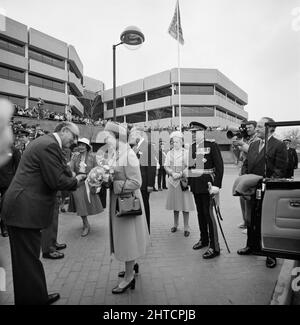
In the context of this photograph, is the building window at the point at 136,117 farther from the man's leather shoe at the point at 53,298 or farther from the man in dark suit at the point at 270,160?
the man's leather shoe at the point at 53,298

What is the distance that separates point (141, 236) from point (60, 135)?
1.58 metres

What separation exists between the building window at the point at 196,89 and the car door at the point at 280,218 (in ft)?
152

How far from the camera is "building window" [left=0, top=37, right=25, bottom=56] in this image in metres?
33.3

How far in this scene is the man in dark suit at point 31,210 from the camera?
7.97 ft

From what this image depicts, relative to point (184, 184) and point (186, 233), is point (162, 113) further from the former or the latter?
point (186, 233)

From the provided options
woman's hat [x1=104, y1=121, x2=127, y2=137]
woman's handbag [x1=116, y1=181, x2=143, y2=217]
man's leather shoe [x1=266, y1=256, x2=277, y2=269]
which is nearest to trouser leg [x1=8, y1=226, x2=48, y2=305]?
woman's handbag [x1=116, y1=181, x2=143, y2=217]

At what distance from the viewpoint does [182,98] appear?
45969 millimetres

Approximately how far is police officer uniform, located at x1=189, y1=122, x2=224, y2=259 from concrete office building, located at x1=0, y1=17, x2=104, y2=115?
35163 mm

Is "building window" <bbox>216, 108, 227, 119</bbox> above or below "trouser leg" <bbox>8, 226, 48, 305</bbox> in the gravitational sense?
above

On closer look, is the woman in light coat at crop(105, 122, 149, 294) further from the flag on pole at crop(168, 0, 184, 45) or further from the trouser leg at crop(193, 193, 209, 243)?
the flag on pole at crop(168, 0, 184, 45)

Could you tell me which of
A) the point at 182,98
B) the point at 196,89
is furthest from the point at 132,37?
the point at 196,89

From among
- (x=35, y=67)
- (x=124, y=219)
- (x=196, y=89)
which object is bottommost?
(x=124, y=219)

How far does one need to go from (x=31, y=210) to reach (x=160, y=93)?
4941 centimetres

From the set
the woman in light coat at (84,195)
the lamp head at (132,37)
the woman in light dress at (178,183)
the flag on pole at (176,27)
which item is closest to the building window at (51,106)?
the flag on pole at (176,27)
